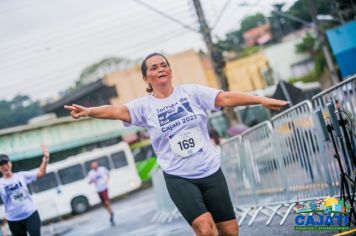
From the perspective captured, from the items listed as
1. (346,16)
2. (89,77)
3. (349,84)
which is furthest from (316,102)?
(89,77)

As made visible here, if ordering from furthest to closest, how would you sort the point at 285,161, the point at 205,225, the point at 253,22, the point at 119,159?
the point at 253,22 → the point at 119,159 → the point at 285,161 → the point at 205,225

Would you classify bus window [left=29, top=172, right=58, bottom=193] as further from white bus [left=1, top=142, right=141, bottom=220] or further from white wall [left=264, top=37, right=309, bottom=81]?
white wall [left=264, top=37, right=309, bottom=81]

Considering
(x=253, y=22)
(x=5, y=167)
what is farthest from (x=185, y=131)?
(x=253, y=22)

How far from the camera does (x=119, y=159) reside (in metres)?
26.7

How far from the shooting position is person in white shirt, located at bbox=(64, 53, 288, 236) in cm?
382

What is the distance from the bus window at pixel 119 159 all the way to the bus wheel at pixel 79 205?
261 cm

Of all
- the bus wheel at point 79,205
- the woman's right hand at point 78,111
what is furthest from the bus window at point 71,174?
the woman's right hand at point 78,111

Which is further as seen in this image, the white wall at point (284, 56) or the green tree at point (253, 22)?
the green tree at point (253, 22)

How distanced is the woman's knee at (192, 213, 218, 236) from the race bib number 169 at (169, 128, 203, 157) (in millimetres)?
519

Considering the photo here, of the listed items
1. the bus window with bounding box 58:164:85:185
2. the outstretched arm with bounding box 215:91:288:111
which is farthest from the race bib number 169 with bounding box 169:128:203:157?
the bus window with bounding box 58:164:85:185

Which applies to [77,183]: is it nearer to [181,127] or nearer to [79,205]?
[79,205]

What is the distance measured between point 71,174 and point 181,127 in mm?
22212

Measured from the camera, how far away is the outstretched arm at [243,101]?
12.6ft

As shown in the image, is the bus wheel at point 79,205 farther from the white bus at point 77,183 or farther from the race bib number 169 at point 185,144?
the race bib number 169 at point 185,144
